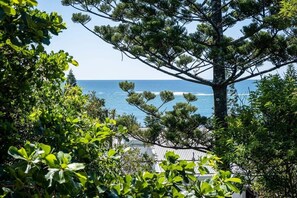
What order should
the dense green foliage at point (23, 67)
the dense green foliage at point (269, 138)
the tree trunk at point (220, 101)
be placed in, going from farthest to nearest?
the tree trunk at point (220, 101)
the dense green foliage at point (269, 138)
the dense green foliage at point (23, 67)

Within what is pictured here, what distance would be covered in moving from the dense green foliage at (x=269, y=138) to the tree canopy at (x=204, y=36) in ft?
7.88

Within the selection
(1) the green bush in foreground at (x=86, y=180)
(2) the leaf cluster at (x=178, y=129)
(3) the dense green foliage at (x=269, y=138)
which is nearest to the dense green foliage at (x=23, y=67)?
(1) the green bush in foreground at (x=86, y=180)

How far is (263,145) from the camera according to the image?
11.2 ft

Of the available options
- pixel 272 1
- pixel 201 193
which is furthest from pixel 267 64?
pixel 201 193

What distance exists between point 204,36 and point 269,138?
343 centimetres

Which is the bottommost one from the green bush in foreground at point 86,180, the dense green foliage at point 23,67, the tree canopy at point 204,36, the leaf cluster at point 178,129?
the leaf cluster at point 178,129

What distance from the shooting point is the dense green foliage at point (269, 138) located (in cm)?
341

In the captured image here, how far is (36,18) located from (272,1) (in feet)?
18.2

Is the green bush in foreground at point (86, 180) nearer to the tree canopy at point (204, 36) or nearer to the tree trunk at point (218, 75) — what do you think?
the tree canopy at point (204, 36)

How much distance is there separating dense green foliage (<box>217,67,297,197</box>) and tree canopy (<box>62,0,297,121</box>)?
240 centimetres

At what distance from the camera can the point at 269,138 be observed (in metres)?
Result: 3.50

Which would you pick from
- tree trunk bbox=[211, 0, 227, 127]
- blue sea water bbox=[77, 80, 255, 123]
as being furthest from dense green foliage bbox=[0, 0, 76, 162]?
tree trunk bbox=[211, 0, 227, 127]

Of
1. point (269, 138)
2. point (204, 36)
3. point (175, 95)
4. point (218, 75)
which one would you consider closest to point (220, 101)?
point (218, 75)

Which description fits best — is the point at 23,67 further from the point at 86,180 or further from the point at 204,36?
the point at 204,36
